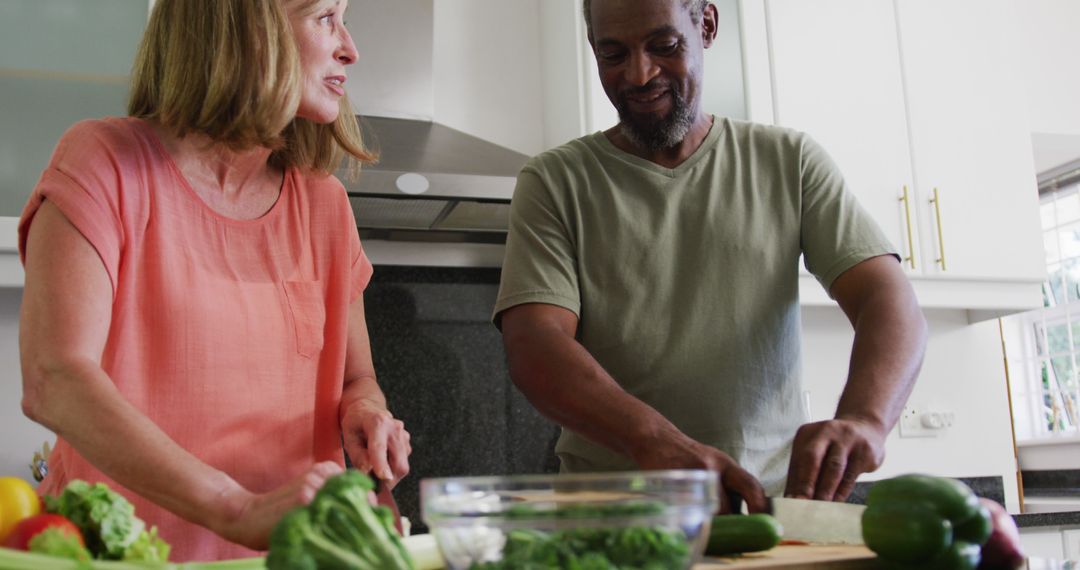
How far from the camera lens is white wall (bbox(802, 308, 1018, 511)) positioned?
9.14 feet

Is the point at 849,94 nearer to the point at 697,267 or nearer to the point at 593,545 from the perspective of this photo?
the point at 697,267

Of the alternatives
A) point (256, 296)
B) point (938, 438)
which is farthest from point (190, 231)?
point (938, 438)

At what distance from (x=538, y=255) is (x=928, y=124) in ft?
5.25

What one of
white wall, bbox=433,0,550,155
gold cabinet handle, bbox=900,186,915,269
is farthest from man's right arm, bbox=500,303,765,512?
gold cabinet handle, bbox=900,186,915,269

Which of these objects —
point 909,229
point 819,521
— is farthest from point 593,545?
point 909,229

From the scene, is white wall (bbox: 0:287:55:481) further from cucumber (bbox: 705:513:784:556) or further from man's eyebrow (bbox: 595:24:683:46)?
cucumber (bbox: 705:513:784:556)

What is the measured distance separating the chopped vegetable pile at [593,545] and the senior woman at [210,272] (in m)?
0.46

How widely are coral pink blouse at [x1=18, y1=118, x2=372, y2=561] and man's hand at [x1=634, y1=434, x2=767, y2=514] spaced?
1.25 feet

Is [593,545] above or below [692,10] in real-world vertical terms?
below

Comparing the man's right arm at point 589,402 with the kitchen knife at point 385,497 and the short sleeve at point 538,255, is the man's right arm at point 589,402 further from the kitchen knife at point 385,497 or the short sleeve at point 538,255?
the kitchen knife at point 385,497

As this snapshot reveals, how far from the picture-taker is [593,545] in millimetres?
578

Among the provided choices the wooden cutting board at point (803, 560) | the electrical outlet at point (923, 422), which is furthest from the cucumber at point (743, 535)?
the electrical outlet at point (923, 422)

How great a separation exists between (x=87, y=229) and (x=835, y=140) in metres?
1.95

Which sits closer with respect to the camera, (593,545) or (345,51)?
(593,545)
